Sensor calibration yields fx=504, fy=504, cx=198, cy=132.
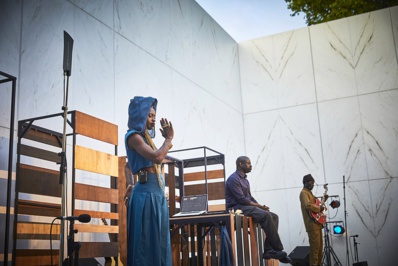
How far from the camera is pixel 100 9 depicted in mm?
6508

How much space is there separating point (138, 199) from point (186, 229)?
3.27m

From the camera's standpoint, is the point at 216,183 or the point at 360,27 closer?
the point at 216,183

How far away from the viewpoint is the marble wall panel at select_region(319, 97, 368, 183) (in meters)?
9.77

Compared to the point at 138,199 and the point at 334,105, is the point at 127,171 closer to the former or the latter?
the point at 138,199

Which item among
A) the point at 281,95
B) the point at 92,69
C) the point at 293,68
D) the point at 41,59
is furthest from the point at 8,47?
the point at 293,68

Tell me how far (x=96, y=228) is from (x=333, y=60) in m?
7.17

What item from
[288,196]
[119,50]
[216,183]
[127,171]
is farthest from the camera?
[288,196]

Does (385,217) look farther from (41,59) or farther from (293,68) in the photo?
(41,59)

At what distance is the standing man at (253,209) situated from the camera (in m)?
6.04

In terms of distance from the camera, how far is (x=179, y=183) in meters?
6.81

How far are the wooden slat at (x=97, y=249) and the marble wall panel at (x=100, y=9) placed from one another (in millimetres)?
Result: 2975

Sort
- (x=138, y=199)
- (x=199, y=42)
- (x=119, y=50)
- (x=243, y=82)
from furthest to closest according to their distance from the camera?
(x=243, y=82) → (x=199, y=42) → (x=119, y=50) → (x=138, y=199)

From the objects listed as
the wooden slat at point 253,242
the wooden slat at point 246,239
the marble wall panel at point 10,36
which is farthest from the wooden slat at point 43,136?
the wooden slat at point 253,242

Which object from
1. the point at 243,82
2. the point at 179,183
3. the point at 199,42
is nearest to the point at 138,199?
the point at 179,183
